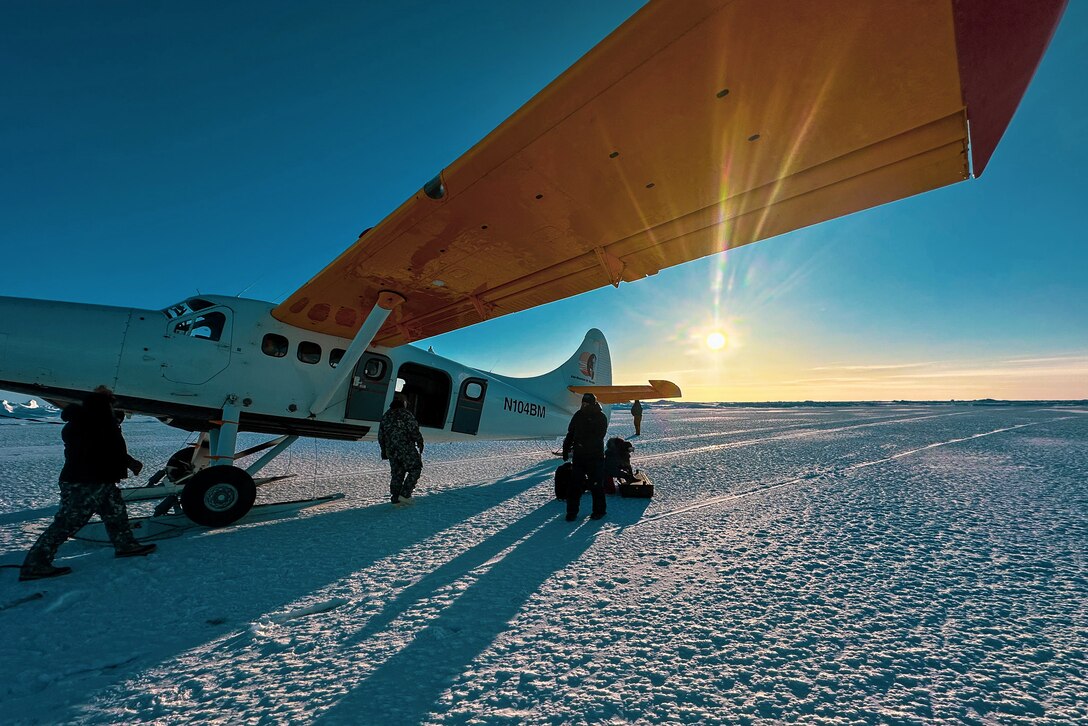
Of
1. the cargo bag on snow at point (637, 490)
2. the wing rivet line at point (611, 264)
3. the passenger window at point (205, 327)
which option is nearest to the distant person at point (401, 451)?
the passenger window at point (205, 327)

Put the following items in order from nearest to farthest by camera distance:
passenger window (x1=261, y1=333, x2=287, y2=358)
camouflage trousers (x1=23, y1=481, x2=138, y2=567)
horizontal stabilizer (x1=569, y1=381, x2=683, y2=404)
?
1. camouflage trousers (x1=23, y1=481, x2=138, y2=567)
2. passenger window (x1=261, y1=333, x2=287, y2=358)
3. horizontal stabilizer (x1=569, y1=381, x2=683, y2=404)

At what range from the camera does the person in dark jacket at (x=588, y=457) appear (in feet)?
15.2

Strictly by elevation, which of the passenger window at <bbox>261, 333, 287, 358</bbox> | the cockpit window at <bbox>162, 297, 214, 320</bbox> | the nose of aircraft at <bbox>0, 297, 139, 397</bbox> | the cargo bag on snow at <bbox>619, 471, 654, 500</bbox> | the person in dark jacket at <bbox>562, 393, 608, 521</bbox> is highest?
the cockpit window at <bbox>162, 297, 214, 320</bbox>

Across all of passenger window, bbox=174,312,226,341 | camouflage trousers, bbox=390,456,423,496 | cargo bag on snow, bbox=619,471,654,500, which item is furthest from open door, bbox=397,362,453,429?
cargo bag on snow, bbox=619,471,654,500

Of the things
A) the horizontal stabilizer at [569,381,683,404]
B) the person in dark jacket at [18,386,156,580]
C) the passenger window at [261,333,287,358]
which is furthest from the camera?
the horizontal stabilizer at [569,381,683,404]

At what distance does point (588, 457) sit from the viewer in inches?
188

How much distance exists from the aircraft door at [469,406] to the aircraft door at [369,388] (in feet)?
4.35

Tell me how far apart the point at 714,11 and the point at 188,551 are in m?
5.46

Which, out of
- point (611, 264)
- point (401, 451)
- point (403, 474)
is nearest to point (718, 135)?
point (611, 264)

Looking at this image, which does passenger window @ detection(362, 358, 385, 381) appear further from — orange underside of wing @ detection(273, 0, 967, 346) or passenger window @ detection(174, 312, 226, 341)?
orange underside of wing @ detection(273, 0, 967, 346)

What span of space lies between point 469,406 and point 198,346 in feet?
12.8

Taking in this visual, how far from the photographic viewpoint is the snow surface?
162 cm

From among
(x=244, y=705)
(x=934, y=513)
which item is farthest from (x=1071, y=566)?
(x=244, y=705)

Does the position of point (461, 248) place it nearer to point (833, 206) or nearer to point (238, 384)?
point (833, 206)
